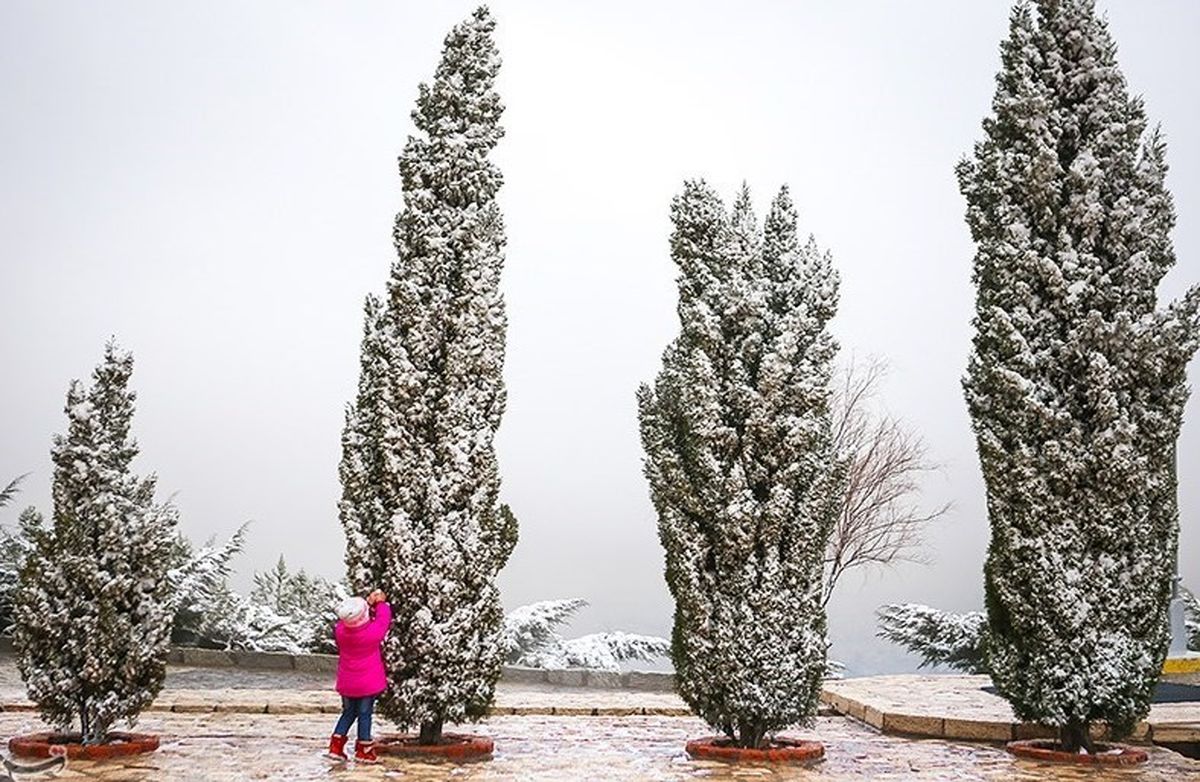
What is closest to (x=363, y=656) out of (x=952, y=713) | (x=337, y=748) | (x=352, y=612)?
(x=352, y=612)

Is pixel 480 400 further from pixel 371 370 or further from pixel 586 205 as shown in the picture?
pixel 586 205

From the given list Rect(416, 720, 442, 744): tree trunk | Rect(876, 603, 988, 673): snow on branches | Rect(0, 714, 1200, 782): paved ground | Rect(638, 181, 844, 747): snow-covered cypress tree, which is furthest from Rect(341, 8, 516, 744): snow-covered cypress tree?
Rect(876, 603, 988, 673): snow on branches

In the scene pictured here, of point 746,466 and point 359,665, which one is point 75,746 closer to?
point 359,665

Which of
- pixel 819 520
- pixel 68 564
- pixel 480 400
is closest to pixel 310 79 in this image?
pixel 480 400

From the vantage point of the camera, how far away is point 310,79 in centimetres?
1348

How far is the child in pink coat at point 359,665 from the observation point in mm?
7914

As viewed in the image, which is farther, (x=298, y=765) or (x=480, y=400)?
(x=480, y=400)

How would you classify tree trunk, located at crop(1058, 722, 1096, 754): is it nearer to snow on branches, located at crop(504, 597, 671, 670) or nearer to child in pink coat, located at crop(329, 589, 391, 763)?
child in pink coat, located at crop(329, 589, 391, 763)

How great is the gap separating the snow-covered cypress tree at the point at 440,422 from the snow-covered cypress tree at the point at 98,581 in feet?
5.02

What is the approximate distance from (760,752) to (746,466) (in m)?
2.18

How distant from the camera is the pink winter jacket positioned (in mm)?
7961

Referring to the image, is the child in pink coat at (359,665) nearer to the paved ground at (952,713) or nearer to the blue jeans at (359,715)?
the blue jeans at (359,715)

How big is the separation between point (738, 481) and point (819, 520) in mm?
746

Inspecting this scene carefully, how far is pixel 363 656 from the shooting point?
26.3ft
